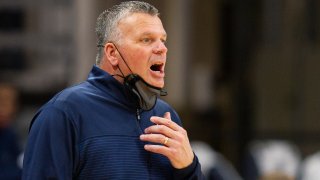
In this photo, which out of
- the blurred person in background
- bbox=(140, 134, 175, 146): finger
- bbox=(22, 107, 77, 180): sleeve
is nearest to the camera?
bbox=(22, 107, 77, 180): sleeve

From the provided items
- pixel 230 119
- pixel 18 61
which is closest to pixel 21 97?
pixel 18 61

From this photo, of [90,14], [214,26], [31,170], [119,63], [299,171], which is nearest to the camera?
[31,170]

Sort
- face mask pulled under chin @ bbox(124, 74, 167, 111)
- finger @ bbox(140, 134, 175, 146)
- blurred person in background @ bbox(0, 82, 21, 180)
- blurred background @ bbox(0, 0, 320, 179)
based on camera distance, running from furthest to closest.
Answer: blurred background @ bbox(0, 0, 320, 179) → blurred person in background @ bbox(0, 82, 21, 180) → face mask pulled under chin @ bbox(124, 74, 167, 111) → finger @ bbox(140, 134, 175, 146)

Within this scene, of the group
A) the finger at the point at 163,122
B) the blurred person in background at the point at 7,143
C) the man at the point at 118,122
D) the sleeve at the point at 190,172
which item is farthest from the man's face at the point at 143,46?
the blurred person in background at the point at 7,143

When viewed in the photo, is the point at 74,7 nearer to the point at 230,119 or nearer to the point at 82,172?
the point at 230,119

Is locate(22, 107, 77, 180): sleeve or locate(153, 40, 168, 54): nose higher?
locate(153, 40, 168, 54): nose

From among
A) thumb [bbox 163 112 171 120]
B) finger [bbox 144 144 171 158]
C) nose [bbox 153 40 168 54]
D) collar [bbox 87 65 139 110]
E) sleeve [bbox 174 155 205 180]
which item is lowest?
sleeve [bbox 174 155 205 180]

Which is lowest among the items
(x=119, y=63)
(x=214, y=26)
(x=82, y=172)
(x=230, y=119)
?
(x=230, y=119)

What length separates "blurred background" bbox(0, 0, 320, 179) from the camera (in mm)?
9961

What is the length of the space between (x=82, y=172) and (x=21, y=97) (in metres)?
7.68

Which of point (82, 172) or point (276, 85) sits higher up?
point (82, 172)

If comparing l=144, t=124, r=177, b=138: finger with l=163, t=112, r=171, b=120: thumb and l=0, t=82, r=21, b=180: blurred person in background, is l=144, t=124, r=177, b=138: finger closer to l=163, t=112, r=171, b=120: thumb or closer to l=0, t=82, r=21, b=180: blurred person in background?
l=163, t=112, r=171, b=120: thumb

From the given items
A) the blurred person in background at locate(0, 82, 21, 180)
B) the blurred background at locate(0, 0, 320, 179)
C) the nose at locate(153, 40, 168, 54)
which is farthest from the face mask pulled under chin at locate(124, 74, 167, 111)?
the blurred background at locate(0, 0, 320, 179)

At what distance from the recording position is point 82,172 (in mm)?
2867
